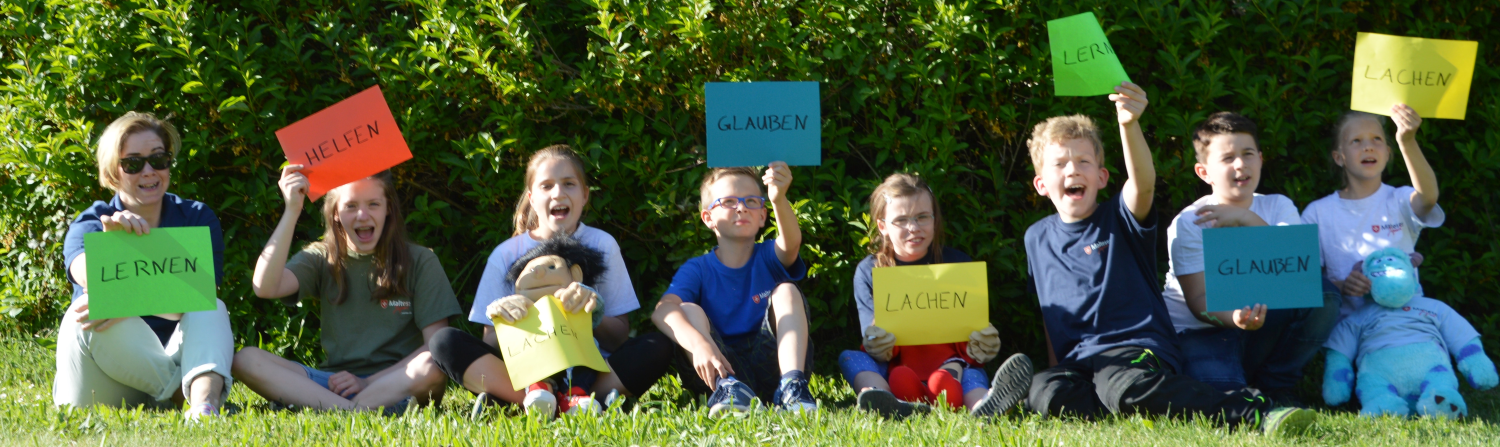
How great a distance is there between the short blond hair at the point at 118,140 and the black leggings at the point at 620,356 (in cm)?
127

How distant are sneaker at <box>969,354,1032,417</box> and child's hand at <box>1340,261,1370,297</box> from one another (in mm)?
1334

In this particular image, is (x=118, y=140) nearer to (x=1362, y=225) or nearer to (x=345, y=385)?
(x=345, y=385)

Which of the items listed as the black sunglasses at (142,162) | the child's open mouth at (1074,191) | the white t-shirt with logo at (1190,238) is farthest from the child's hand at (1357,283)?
the black sunglasses at (142,162)

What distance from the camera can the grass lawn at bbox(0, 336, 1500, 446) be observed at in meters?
2.88

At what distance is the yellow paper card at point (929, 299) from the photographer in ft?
11.8

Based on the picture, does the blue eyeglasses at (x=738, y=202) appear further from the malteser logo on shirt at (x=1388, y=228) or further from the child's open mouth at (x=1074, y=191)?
the malteser logo on shirt at (x=1388, y=228)

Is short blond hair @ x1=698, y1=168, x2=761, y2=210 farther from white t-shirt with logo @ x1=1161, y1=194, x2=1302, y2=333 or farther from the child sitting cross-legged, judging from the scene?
white t-shirt with logo @ x1=1161, y1=194, x2=1302, y2=333

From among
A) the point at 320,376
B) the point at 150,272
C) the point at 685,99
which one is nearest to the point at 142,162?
the point at 150,272

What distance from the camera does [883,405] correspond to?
326 cm

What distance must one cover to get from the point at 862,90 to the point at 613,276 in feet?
3.74

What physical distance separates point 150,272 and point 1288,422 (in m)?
3.38

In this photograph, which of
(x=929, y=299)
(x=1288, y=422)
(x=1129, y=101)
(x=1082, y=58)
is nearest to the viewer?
(x=1288, y=422)

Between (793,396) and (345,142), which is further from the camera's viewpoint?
(345,142)

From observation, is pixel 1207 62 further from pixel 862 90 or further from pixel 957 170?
pixel 862 90
